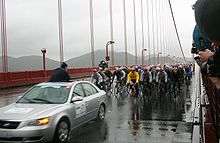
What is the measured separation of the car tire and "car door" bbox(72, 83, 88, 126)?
0.54 metres

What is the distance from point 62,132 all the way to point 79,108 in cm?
117

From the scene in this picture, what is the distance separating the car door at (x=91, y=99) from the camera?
10.4 m

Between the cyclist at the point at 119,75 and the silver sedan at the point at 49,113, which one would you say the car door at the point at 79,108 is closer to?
the silver sedan at the point at 49,113

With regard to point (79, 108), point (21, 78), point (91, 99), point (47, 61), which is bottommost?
point (79, 108)

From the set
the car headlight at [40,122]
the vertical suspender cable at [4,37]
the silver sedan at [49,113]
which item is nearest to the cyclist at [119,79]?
the silver sedan at [49,113]

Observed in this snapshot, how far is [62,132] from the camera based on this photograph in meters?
8.49

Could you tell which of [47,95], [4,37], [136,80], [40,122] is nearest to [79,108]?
[47,95]

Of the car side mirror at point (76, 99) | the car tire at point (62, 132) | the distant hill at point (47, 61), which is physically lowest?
the car tire at point (62, 132)

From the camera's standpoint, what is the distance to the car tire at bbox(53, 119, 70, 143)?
27.1ft

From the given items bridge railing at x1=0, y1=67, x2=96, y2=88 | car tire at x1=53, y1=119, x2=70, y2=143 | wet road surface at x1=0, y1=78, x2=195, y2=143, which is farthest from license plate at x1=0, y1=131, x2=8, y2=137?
bridge railing at x1=0, y1=67, x2=96, y2=88

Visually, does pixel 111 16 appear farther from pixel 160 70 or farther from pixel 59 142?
pixel 59 142

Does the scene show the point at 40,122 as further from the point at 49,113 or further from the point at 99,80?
the point at 99,80

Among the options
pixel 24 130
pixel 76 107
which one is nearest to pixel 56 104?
pixel 76 107

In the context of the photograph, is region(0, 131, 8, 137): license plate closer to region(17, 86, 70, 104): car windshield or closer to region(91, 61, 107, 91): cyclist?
region(17, 86, 70, 104): car windshield
